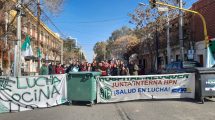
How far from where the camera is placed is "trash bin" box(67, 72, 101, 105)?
493 inches

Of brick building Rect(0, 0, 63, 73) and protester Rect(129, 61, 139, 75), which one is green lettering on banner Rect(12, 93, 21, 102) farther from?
brick building Rect(0, 0, 63, 73)

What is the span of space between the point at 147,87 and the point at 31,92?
441 cm

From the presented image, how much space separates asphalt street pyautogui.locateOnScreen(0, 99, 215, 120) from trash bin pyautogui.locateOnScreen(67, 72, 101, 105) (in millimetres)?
364

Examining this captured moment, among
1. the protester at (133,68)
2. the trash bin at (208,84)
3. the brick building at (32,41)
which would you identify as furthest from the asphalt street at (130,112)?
the brick building at (32,41)

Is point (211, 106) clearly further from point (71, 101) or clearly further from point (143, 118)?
point (71, 101)

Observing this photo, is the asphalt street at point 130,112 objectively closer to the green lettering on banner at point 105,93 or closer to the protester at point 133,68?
the green lettering on banner at point 105,93

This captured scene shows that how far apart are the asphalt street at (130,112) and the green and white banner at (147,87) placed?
47 cm

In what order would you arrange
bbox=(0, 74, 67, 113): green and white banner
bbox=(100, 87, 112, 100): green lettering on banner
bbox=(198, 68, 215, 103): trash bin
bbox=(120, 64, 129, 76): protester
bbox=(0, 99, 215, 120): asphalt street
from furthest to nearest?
bbox=(120, 64, 129, 76): protester < bbox=(100, 87, 112, 100): green lettering on banner < bbox=(198, 68, 215, 103): trash bin < bbox=(0, 74, 67, 113): green and white banner < bbox=(0, 99, 215, 120): asphalt street

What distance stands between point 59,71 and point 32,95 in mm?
9960

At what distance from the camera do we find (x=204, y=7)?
32906 millimetres

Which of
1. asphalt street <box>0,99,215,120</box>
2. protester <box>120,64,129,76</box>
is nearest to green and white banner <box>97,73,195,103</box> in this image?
asphalt street <box>0,99,215,120</box>

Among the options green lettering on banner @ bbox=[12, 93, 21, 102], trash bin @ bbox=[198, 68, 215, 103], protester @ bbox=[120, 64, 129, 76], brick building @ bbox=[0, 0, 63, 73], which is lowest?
green lettering on banner @ bbox=[12, 93, 21, 102]

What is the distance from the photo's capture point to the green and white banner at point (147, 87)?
1327 cm

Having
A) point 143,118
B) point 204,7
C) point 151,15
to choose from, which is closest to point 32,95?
point 143,118
